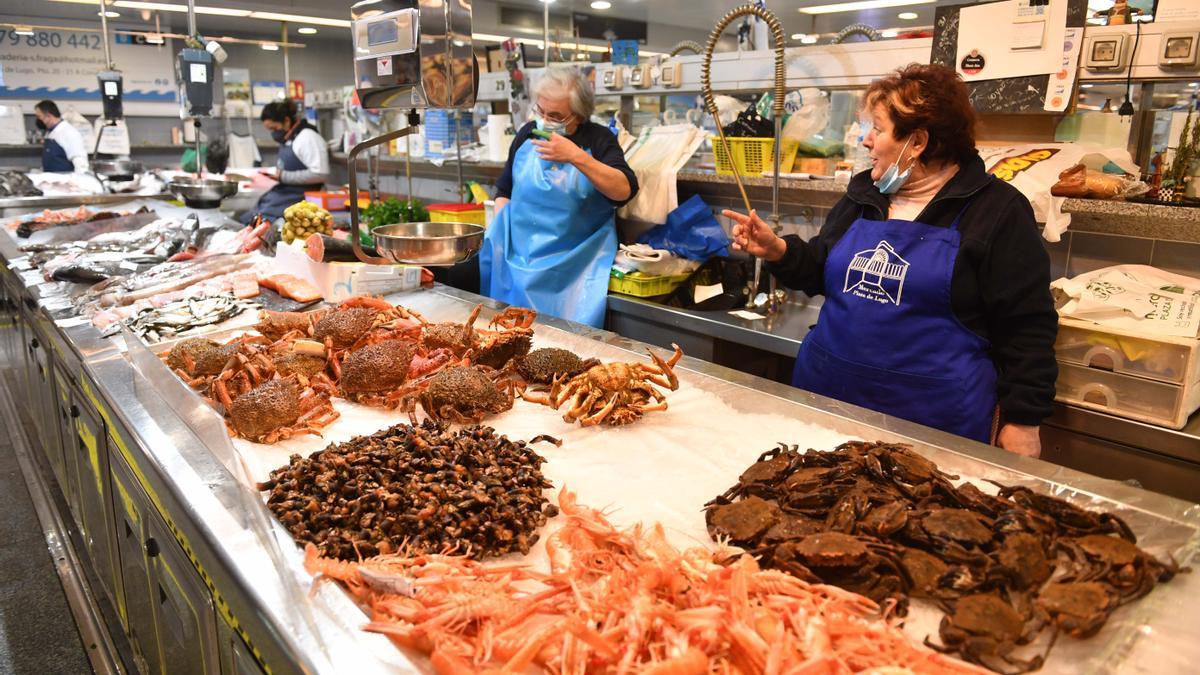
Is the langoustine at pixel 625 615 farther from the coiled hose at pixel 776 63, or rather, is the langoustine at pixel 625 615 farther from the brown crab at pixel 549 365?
the coiled hose at pixel 776 63

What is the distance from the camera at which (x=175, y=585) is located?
1723mm

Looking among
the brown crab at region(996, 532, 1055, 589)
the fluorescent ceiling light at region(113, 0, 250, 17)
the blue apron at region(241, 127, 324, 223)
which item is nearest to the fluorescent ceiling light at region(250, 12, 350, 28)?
the fluorescent ceiling light at region(113, 0, 250, 17)

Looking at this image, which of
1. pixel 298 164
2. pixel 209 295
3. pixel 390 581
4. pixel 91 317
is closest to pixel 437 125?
pixel 298 164

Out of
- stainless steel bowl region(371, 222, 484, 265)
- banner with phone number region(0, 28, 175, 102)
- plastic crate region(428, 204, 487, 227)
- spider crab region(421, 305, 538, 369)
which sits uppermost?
banner with phone number region(0, 28, 175, 102)

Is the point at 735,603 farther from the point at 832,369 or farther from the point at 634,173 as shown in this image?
the point at 634,173

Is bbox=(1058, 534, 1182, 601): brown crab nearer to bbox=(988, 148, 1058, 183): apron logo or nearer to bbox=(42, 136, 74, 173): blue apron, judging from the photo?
bbox=(988, 148, 1058, 183): apron logo

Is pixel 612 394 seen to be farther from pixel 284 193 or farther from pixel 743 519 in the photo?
pixel 284 193

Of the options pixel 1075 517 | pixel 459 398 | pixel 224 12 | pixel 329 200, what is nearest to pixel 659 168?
pixel 459 398

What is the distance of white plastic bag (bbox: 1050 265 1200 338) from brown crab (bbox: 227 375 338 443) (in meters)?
2.21

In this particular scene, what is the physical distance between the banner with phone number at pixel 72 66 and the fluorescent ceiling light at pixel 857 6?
10493 millimetres

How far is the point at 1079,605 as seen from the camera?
3.74 feet

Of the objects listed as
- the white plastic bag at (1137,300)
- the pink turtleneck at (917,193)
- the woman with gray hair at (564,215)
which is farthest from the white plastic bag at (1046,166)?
the woman with gray hair at (564,215)

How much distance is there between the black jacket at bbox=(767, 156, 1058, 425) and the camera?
7.03 feet

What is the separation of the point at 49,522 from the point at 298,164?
414 cm
